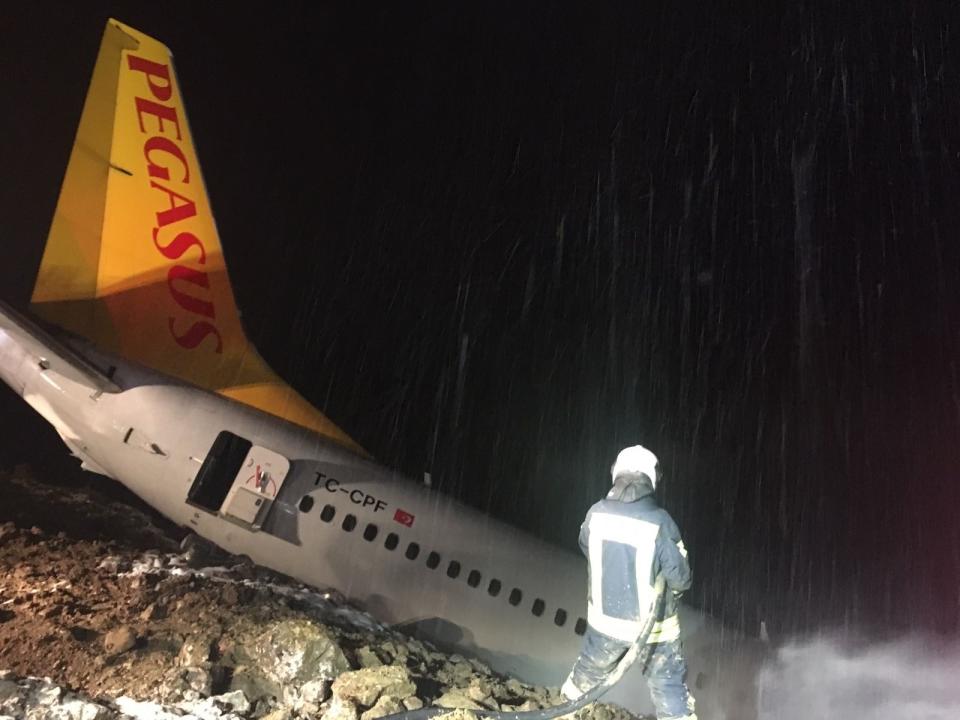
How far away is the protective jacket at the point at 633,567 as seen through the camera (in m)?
5.05

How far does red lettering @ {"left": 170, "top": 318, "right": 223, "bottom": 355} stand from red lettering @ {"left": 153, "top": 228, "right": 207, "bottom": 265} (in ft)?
3.59

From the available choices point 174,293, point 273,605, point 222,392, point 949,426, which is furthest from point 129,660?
point 949,426

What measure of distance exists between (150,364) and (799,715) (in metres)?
10.8

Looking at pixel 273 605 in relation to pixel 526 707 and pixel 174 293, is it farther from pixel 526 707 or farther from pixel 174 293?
pixel 174 293

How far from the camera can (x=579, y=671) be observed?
5.54m

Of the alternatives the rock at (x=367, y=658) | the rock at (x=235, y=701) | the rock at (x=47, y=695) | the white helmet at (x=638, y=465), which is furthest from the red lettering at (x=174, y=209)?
the white helmet at (x=638, y=465)

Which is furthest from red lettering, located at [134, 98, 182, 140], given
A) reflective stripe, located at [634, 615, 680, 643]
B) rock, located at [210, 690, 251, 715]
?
reflective stripe, located at [634, 615, 680, 643]

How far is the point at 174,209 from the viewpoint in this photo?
35.5 feet

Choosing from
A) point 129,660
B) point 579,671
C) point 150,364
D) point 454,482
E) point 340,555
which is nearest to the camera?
point 129,660

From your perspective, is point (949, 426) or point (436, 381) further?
point (436, 381)

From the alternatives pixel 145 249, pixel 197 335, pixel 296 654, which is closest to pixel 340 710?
pixel 296 654

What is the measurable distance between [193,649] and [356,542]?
3574 mm

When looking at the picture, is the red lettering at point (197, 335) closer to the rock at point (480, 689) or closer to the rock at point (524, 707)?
the rock at point (480, 689)

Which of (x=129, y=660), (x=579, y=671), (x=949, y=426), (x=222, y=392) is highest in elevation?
(x=949, y=426)
